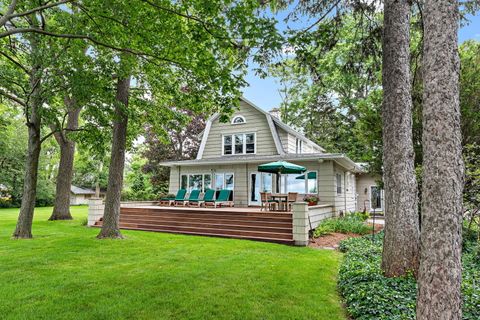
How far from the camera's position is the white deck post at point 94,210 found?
481 inches

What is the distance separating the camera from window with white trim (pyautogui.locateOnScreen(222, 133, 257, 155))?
17.2m

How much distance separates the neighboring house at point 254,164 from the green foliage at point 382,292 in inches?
339

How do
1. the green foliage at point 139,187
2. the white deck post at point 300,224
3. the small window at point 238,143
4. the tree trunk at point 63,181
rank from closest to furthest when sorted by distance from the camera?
1. the white deck post at point 300,224
2. the tree trunk at point 63,181
3. the small window at point 238,143
4. the green foliage at point 139,187

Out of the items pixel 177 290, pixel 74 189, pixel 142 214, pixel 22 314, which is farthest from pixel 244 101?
pixel 74 189

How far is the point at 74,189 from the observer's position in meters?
35.8

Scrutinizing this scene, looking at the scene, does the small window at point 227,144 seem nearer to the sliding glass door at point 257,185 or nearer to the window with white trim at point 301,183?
the sliding glass door at point 257,185

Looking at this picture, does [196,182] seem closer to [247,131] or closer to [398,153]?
[247,131]

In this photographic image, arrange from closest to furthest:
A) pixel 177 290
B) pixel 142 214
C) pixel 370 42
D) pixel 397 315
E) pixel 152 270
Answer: pixel 397 315
pixel 177 290
pixel 152 270
pixel 370 42
pixel 142 214

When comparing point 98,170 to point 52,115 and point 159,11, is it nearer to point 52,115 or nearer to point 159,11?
point 52,115

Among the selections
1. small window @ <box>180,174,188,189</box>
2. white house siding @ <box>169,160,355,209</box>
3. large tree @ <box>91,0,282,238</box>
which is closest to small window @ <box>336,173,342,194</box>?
white house siding @ <box>169,160,355,209</box>

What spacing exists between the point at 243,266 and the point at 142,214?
26.6ft

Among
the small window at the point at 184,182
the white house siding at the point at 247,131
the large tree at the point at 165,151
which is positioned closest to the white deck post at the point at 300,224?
the white house siding at the point at 247,131

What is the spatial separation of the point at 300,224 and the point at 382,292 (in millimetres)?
4939

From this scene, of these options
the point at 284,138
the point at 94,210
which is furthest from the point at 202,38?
the point at 284,138
